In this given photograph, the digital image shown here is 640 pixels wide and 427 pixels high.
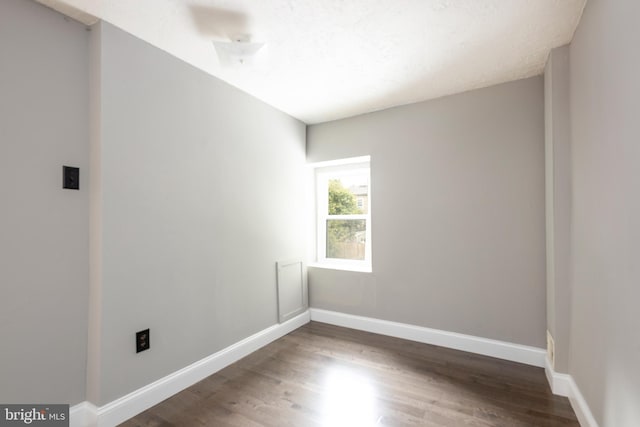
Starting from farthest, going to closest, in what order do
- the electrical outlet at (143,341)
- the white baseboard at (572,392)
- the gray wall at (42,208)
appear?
the electrical outlet at (143,341)
the white baseboard at (572,392)
the gray wall at (42,208)

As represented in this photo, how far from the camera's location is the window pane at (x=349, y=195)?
11.5ft

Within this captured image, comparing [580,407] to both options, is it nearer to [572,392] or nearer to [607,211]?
[572,392]

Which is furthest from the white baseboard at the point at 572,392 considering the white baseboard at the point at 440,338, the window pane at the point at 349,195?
the window pane at the point at 349,195

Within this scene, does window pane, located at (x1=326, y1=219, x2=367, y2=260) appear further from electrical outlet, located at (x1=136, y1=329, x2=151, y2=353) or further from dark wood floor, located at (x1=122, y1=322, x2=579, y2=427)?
electrical outlet, located at (x1=136, y1=329, x2=151, y2=353)

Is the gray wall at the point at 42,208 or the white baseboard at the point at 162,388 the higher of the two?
the gray wall at the point at 42,208

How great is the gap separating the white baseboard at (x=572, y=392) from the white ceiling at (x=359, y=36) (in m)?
2.28

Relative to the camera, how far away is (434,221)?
2.85 metres

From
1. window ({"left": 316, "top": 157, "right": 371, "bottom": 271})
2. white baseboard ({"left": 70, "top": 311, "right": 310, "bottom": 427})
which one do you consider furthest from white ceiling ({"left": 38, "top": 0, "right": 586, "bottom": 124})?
white baseboard ({"left": 70, "top": 311, "right": 310, "bottom": 427})

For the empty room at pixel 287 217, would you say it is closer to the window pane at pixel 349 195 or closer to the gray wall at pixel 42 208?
the gray wall at pixel 42 208

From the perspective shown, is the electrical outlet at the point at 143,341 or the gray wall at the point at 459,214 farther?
the gray wall at the point at 459,214

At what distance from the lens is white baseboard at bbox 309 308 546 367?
244cm

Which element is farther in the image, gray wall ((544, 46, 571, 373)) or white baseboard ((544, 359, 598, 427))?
gray wall ((544, 46, 571, 373))

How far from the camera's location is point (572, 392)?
6.21 ft

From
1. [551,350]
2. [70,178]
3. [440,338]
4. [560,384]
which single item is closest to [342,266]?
[440,338]
